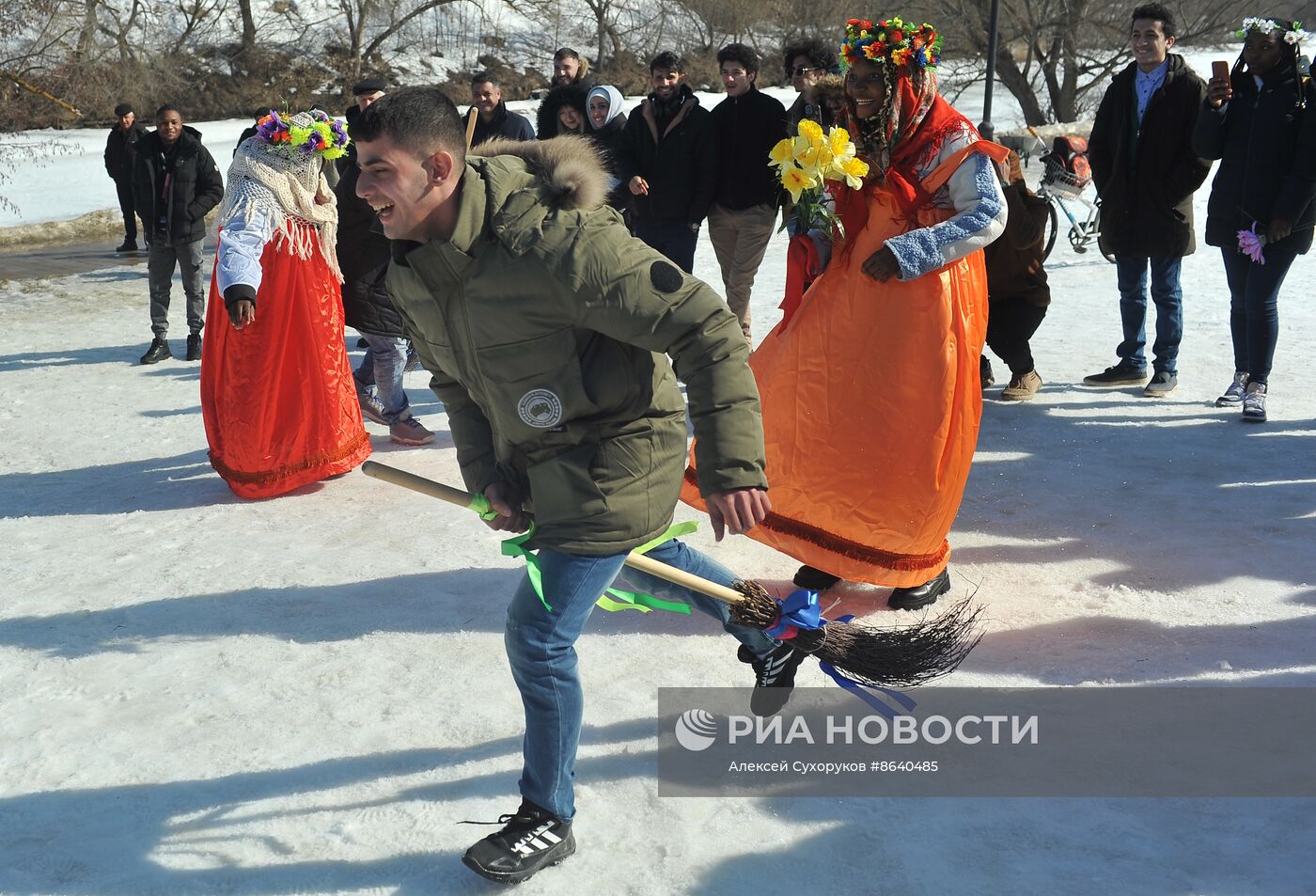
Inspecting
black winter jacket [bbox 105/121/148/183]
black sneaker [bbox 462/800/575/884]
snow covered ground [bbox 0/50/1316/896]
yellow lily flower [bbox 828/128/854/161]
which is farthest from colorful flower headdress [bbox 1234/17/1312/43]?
black winter jacket [bbox 105/121/148/183]

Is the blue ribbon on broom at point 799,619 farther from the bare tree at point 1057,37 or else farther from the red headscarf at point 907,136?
the bare tree at point 1057,37

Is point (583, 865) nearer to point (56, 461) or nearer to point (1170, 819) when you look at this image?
point (1170, 819)

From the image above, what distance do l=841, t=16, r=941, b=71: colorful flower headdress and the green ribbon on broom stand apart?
1.71 m

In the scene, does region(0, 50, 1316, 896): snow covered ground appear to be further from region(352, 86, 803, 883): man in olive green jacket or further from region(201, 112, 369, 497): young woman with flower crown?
region(352, 86, 803, 883): man in olive green jacket

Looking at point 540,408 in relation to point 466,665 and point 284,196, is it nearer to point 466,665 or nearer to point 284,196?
point 466,665

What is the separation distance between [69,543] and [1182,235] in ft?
16.9

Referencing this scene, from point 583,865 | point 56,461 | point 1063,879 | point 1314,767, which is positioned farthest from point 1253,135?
point 56,461

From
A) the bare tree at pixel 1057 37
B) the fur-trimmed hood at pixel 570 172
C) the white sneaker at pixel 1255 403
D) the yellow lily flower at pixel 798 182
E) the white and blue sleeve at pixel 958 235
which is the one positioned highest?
the bare tree at pixel 1057 37

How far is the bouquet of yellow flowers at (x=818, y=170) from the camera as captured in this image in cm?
358

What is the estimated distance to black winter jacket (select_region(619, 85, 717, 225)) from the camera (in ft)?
22.4

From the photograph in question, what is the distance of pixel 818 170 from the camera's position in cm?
361

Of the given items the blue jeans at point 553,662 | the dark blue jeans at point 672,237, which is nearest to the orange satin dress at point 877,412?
the blue jeans at point 553,662

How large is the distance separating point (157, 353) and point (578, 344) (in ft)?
19.3

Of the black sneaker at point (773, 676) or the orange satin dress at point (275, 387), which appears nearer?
the black sneaker at point (773, 676)
